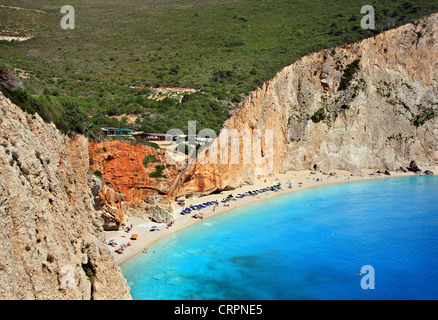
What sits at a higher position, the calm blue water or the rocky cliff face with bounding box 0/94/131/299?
the rocky cliff face with bounding box 0/94/131/299

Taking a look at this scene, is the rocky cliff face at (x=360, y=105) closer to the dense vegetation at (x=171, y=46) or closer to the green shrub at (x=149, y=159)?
the dense vegetation at (x=171, y=46)

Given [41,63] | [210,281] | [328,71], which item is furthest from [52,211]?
[328,71]

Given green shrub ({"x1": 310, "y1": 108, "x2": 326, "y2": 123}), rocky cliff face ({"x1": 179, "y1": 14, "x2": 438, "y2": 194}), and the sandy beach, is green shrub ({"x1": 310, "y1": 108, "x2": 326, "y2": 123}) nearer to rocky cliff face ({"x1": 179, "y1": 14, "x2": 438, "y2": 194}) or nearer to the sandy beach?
rocky cliff face ({"x1": 179, "y1": 14, "x2": 438, "y2": 194})

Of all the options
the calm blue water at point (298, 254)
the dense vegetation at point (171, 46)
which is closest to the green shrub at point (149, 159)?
the calm blue water at point (298, 254)

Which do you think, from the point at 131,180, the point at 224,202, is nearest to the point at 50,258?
the point at 131,180

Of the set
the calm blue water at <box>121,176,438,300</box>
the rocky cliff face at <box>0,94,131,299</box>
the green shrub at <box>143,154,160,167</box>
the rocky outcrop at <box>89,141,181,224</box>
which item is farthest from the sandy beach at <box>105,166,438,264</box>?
the rocky cliff face at <box>0,94,131,299</box>

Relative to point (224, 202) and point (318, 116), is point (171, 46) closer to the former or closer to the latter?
point (318, 116)
